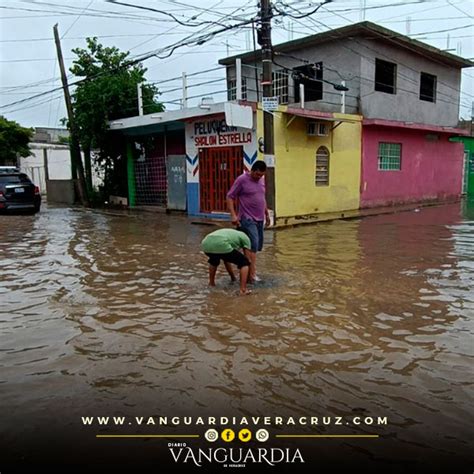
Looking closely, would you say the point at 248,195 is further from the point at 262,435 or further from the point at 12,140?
the point at 12,140

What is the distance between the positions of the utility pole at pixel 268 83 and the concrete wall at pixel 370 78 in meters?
4.88

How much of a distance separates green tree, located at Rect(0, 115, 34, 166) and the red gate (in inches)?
661

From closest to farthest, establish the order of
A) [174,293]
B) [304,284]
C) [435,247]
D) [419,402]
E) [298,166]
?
[419,402] < [174,293] < [304,284] < [435,247] < [298,166]

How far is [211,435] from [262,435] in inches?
12.4

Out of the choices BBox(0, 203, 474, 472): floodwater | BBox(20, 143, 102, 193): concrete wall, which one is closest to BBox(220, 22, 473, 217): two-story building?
BBox(0, 203, 474, 472): floodwater

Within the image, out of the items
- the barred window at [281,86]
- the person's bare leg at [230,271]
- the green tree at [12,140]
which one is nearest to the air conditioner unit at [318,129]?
the barred window at [281,86]

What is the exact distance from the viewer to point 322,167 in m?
15.8

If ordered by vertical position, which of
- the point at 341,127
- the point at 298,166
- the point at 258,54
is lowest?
the point at 298,166

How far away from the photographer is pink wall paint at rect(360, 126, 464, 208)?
695 inches

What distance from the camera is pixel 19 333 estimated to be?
15.6 ft

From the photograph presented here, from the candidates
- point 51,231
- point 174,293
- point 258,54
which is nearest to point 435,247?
point 174,293

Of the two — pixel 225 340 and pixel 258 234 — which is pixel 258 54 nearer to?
pixel 258 234

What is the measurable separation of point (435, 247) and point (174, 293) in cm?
593

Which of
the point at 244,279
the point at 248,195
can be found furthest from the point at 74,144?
the point at 244,279
